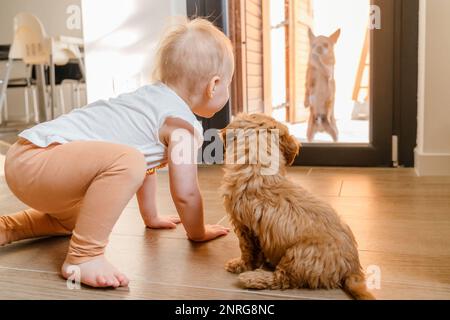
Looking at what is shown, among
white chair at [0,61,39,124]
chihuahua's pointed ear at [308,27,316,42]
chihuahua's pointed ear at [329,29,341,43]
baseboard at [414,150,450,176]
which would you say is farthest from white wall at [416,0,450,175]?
white chair at [0,61,39,124]

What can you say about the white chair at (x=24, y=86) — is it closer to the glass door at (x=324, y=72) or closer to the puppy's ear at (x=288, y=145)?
the glass door at (x=324, y=72)

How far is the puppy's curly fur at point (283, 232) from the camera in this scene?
0.86 metres

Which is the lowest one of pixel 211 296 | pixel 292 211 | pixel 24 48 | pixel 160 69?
pixel 211 296

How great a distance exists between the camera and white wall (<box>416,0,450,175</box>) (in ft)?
6.19

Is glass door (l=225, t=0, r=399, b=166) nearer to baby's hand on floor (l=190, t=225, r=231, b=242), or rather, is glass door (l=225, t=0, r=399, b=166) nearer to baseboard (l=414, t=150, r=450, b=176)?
baseboard (l=414, t=150, r=450, b=176)

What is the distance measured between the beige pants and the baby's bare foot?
14 mm

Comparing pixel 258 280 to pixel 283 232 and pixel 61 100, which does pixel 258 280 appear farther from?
pixel 61 100

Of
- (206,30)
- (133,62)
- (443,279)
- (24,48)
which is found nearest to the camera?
(443,279)

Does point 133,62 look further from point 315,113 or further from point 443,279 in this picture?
point 443,279

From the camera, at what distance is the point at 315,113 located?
2.37 m

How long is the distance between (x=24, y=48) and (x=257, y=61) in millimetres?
2822

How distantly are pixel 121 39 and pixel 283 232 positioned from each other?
5.56 ft
